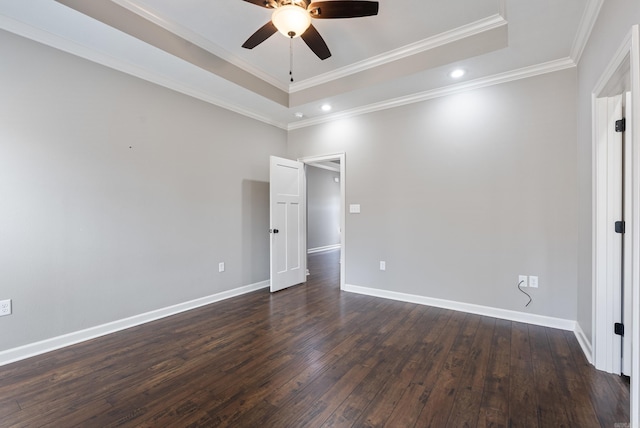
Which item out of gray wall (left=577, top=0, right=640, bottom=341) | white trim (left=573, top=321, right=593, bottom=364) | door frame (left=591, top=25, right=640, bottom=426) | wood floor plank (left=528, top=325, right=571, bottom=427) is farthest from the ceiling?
wood floor plank (left=528, top=325, right=571, bottom=427)

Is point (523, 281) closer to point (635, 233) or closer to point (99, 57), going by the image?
point (635, 233)

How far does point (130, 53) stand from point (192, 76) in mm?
614

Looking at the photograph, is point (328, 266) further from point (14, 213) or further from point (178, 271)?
point (14, 213)

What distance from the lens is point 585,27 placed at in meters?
2.30

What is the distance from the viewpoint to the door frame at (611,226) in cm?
140

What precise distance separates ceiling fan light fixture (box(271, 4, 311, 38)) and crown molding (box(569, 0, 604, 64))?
2.08 m

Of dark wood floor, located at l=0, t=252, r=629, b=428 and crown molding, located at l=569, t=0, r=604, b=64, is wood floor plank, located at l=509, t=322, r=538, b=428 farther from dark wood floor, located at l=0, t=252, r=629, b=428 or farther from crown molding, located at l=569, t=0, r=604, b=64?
crown molding, located at l=569, t=0, r=604, b=64

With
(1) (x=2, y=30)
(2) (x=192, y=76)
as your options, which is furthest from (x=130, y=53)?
(1) (x=2, y=30)

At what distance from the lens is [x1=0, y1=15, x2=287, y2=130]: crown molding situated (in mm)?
2291

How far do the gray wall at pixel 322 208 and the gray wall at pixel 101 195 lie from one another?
165 inches

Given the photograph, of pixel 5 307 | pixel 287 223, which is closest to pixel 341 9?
pixel 287 223

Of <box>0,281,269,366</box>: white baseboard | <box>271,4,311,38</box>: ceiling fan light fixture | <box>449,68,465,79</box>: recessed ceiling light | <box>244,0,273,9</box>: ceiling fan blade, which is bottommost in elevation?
<box>0,281,269,366</box>: white baseboard

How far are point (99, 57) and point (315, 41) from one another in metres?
2.13

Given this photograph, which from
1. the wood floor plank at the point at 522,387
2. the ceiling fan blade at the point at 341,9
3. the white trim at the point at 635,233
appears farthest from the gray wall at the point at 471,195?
the ceiling fan blade at the point at 341,9
